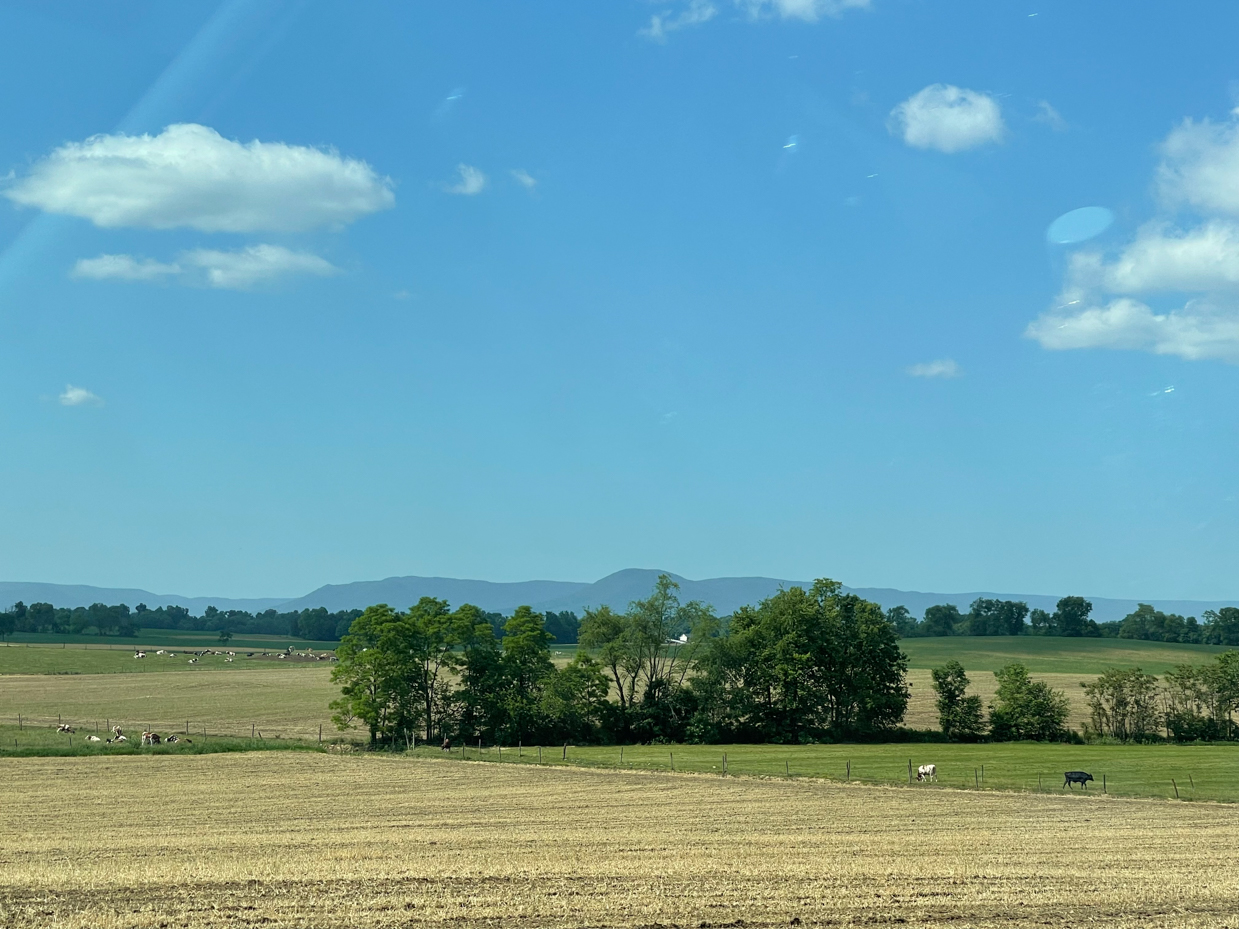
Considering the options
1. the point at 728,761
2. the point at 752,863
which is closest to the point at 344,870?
the point at 752,863

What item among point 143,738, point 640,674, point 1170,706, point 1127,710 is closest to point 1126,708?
point 1127,710

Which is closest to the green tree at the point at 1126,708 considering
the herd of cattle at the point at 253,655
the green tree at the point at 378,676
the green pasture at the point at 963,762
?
the green pasture at the point at 963,762

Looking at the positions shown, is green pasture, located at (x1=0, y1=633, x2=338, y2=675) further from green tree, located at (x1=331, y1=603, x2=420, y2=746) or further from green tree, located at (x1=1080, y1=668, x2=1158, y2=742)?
green tree, located at (x1=1080, y1=668, x2=1158, y2=742)

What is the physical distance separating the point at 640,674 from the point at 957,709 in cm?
2379

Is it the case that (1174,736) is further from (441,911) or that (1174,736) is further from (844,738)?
(441,911)

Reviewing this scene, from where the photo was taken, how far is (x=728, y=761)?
65.0 metres

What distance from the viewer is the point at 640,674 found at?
85500 mm

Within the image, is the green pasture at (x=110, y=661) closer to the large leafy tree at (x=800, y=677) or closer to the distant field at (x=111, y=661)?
the distant field at (x=111, y=661)

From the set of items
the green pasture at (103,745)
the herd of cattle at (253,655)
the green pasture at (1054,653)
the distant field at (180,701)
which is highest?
the green pasture at (103,745)

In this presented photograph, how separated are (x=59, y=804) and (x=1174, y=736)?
72282mm

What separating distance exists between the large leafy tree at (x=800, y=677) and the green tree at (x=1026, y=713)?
7074 millimetres

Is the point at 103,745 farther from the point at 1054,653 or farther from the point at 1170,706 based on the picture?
the point at 1054,653

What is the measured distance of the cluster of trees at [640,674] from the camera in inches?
3004

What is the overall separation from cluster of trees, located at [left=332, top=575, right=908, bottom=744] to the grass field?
987 inches
